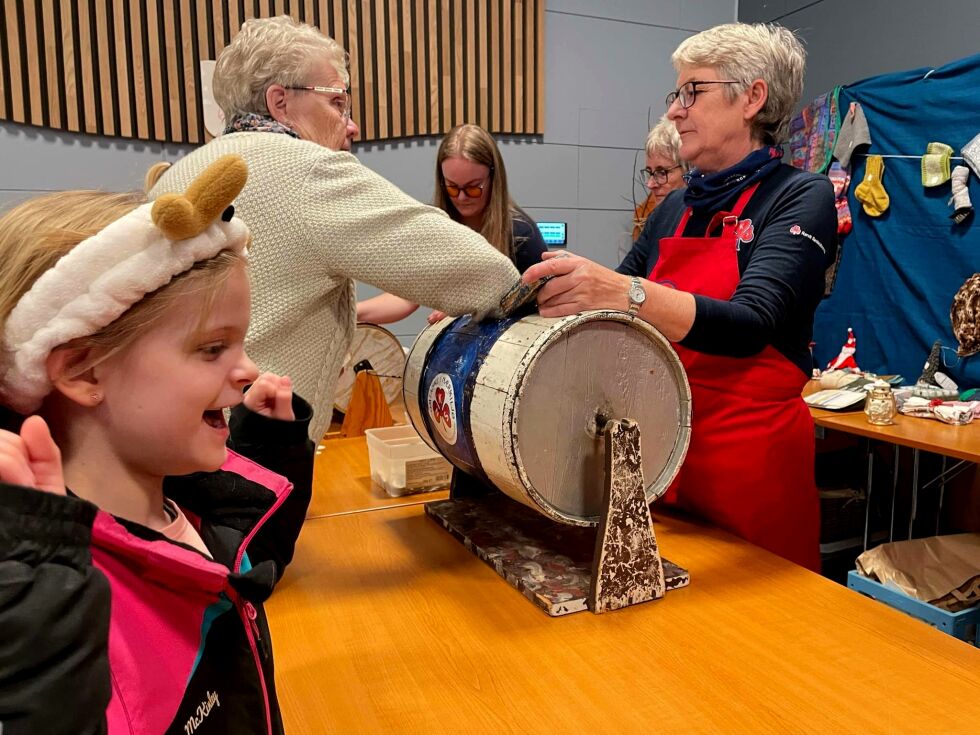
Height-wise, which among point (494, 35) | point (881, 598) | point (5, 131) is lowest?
point (881, 598)

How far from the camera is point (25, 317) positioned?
685mm

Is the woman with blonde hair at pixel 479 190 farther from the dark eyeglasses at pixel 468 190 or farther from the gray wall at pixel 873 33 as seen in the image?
the gray wall at pixel 873 33

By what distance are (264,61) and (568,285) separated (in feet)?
2.72

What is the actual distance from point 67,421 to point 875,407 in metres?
3.20

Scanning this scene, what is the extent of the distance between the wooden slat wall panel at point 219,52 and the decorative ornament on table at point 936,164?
246 centimetres

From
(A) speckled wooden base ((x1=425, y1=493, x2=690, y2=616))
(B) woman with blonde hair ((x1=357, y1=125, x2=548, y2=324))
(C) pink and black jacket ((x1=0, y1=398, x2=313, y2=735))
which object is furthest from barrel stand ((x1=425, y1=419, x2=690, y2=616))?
(B) woman with blonde hair ((x1=357, y1=125, x2=548, y2=324))

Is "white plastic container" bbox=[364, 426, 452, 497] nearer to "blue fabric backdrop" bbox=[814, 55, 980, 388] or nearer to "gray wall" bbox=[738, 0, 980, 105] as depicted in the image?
"blue fabric backdrop" bbox=[814, 55, 980, 388]

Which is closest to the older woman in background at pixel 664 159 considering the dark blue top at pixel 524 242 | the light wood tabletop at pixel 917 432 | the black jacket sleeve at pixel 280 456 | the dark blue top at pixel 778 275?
the dark blue top at pixel 524 242

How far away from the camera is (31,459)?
57 centimetres

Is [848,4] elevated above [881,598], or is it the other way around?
[848,4]

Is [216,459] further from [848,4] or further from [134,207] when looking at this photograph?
[848,4]

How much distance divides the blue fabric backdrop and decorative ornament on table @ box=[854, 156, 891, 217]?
32 millimetres

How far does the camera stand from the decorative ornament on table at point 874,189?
15.4ft

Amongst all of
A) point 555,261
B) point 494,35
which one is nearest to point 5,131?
point 494,35
